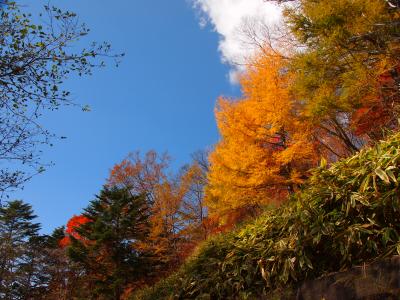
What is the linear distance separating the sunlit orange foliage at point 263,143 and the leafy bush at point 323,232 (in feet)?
16.2

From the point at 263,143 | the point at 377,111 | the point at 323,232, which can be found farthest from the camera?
the point at 263,143

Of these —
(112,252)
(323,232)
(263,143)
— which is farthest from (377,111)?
(112,252)

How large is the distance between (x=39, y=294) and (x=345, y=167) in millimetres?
20629

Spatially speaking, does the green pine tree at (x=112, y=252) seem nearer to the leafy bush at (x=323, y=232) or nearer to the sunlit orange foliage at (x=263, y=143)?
the sunlit orange foliage at (x=263, y=143)

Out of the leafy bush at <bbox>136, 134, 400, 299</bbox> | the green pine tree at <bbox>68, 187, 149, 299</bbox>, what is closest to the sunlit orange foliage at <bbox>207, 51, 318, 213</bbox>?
the green pine tree at <bbox>68, 187, 149, 299</bbox>

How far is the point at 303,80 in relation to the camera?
891 cm

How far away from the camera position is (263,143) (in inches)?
466

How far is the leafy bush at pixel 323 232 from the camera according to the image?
4.21 meters

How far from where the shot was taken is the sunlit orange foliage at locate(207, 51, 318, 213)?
10961mm

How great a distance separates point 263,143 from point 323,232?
744cm

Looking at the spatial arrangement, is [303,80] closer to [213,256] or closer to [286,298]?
[213,256]

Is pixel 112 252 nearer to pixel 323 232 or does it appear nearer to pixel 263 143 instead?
pixel 263 143

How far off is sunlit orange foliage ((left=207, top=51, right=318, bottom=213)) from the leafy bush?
16.2ft

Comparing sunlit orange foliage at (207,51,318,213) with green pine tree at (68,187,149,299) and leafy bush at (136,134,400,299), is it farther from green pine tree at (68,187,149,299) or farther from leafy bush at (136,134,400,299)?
leafy bush at (136,134,400,299)
